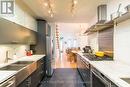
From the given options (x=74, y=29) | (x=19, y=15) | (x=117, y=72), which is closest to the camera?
(x=117, y=72)

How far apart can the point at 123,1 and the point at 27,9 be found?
3.04 metres

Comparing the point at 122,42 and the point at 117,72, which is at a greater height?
the point at 122,42

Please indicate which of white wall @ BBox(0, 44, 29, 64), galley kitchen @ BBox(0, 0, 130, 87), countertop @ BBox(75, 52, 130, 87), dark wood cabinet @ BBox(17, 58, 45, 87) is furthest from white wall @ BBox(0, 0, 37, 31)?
countertop @ BBox(75, 52, 130, 87)

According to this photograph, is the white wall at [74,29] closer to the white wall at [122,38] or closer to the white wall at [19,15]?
the white wall at [19,15]

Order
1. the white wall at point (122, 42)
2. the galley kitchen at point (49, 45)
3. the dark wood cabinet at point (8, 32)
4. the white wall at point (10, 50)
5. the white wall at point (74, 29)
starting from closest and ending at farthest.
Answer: the galley kitchen at point (49, 45)
the dark wood cabinet at point (8, 32)
the white wall at point (122, 42)
the white wall at point (10, 50)
the white wall at point (74, 29)

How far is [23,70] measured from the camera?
10.2 feet

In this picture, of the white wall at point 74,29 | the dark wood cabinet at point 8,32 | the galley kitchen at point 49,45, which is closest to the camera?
the galley kitchen at point 49,45

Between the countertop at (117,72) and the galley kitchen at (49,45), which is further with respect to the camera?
A: the galley kitchen at (49,45)

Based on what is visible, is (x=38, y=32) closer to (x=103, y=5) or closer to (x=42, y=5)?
(x=42, y=5)

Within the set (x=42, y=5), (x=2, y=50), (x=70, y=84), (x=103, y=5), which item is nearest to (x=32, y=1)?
(x=42, y=5)

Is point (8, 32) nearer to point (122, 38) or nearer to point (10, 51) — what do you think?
point (10, 51)

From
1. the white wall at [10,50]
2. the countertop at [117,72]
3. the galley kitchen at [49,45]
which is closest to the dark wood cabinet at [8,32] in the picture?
the galley kitchen at [49,45]

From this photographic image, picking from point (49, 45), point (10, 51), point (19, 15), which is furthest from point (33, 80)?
point (49, 45)

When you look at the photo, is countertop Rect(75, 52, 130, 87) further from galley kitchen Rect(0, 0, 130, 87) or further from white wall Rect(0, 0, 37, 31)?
white wall Rect(0, 0, 37, 31)
